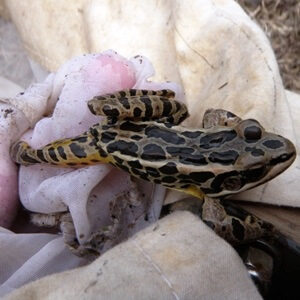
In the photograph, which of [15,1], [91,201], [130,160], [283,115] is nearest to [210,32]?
[283,115]

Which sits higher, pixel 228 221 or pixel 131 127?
pixel 131 127

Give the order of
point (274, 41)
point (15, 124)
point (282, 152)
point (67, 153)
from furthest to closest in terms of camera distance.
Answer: point (274, 41)
point (15, 124)
point (67, 153)
point (282, 152)

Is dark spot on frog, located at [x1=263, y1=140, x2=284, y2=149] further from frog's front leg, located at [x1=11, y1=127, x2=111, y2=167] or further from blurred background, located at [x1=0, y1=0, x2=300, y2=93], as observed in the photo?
blurred background, located at [x1=0, y1=0, x2=300, y2=93]

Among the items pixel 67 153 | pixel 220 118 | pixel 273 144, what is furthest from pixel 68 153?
pixel 273 144

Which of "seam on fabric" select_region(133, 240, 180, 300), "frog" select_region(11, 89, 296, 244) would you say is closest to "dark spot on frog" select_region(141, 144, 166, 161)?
"frog" select_region(11, 89, 296, 244)

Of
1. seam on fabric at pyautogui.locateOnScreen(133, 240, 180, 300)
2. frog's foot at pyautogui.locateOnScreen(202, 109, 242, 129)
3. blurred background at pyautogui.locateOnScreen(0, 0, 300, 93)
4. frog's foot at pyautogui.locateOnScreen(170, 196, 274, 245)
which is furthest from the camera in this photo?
blurred background at pyautogui.locateOnScreen(0, 0, 300, 93)

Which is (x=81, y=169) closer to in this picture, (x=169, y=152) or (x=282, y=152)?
(x=169, y=152)
